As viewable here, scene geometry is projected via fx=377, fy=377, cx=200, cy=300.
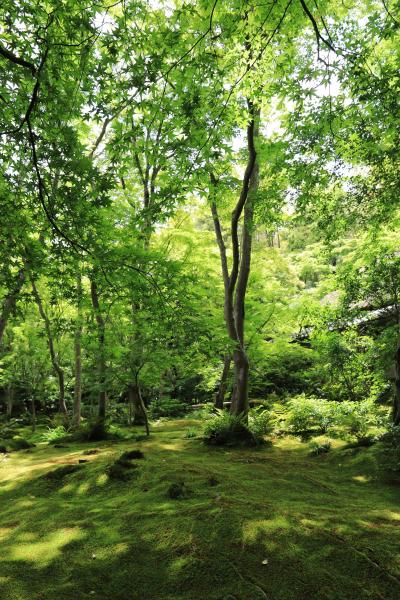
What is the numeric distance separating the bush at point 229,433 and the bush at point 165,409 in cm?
939

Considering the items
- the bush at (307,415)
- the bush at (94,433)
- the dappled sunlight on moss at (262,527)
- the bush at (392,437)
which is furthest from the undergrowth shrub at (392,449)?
the bush at (94,433)

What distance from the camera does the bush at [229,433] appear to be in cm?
938

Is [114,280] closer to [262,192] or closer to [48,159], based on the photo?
[48,159]

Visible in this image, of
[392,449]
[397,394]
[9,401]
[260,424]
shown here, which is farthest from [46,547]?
[9,401]

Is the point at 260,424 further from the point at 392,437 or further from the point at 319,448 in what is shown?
the point at 392,437

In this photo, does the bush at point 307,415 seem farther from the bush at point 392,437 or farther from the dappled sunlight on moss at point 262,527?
the dappled sunlight on moss at point 262,527

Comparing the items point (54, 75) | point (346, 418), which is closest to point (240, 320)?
point (346, 418)

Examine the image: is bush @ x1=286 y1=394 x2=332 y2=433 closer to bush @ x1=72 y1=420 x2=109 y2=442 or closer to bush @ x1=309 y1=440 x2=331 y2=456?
bush @ x1=309 y1=440 x2=331 y2=456

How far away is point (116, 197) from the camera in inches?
640

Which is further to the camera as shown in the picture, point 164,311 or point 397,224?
point 397,224

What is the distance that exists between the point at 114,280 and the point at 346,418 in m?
6.81

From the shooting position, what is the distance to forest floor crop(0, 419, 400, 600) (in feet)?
8.85

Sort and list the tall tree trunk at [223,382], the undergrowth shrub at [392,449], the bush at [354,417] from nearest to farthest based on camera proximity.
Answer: the undergrowth shrub at [392,449] → the bush at [354,417] → the tall tree trunk at [223,382]

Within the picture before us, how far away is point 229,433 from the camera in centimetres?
948
